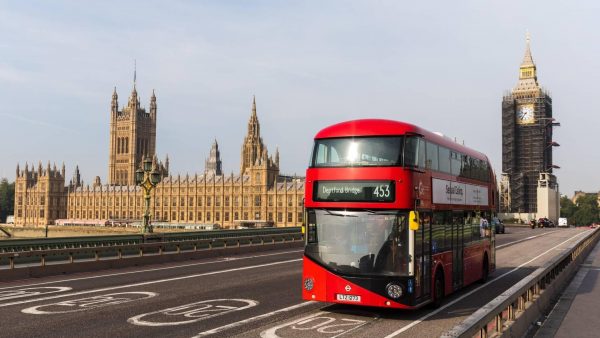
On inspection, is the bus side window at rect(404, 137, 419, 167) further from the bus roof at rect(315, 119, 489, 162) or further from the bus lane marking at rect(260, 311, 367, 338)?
the bus lane marking at rect(260, 311, 367, 338)

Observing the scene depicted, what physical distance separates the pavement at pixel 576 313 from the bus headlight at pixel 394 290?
2625mm

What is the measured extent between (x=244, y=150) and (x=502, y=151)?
66.3 metres

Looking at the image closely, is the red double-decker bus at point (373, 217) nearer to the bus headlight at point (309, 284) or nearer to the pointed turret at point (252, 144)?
the bus headlight at point (309, 284)

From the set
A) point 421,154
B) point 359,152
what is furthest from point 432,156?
point 359,152

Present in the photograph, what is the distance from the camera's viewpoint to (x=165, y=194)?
501 ft

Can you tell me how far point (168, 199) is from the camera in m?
152

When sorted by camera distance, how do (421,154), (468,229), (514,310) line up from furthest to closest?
1. (468,229)
2. (421,154)
3. (514,310)

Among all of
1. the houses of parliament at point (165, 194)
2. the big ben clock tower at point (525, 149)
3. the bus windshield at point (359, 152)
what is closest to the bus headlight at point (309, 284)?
the bus windshield at point (359, 152)

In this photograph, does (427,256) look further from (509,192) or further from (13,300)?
(509,192)

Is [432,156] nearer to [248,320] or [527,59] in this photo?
[248,320]

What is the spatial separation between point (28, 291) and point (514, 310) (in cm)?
1280

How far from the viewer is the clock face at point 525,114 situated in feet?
460

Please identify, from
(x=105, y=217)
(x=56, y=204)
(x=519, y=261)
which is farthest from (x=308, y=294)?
(x=56, y=204)

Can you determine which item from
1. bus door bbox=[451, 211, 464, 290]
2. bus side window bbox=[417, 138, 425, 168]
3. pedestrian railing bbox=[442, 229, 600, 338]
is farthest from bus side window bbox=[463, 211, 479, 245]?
bus side window bbox=[417, 138, 425, 168]
